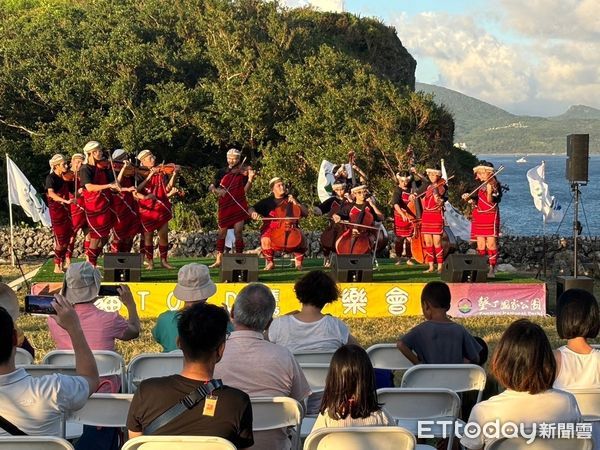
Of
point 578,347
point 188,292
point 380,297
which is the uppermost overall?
point 188,292

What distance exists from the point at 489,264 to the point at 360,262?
62.6 inches

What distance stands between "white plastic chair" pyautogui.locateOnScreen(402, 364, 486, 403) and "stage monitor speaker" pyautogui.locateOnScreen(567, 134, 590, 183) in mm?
6082

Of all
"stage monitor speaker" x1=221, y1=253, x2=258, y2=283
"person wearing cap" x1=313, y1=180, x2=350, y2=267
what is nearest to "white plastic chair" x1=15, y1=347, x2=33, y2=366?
"stage monitor speaker" x1=221, y1=253, x2=258, y2=283

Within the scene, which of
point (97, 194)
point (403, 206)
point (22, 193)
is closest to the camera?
point (97, 194)

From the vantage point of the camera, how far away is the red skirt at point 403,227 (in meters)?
11.4

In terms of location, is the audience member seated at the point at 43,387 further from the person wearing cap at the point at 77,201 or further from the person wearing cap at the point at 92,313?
the person wearing cap at the point at 77,201

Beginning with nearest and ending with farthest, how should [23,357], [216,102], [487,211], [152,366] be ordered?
1. [152,366]
2. [23,357]
3. [487,211]
4. [216,102]

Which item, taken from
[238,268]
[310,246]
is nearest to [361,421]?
[238,268]

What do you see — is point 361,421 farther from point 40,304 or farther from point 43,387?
point 40,304

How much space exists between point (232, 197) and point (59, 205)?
199 centimetres

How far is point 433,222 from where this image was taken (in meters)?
10.5

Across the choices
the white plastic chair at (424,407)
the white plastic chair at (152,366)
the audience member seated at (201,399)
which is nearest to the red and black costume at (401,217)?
the white plastic chair at (152,366)

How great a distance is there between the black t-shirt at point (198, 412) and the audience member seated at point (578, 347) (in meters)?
1.47

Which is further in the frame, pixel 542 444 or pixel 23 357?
pixel 23 357
